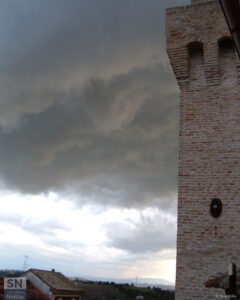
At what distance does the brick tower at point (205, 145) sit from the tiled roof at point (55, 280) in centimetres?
2059

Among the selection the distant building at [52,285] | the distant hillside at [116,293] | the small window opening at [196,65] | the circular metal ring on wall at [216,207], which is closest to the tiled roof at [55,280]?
the distant building at [52,285]

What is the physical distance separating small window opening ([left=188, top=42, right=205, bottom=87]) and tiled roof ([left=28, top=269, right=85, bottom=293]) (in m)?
21.7

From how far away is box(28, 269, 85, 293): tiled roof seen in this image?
91.3 feet

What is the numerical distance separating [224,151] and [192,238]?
8.11 ft

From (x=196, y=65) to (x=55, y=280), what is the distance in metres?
23.9

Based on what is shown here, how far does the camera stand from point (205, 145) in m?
9.96

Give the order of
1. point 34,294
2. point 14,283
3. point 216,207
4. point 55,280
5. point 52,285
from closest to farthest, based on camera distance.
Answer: point 216,207 → point 14,283 → point 34,294 → point 52,285 → point 55,280

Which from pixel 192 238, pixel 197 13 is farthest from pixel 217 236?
pixel 197 13

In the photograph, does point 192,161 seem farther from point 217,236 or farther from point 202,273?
point 202,273

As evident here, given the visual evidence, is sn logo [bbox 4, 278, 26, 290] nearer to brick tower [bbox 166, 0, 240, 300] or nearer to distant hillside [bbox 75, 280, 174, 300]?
brick tower [bbox 166, 0, 240, 300]

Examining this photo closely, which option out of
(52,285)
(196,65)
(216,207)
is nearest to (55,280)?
(52,285)

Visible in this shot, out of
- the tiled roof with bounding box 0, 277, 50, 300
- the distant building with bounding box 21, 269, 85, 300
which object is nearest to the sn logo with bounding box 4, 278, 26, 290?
the tiled roof with bounding box 0, 277, 50, 300

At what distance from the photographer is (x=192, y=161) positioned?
9953 mm

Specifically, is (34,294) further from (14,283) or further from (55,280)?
(14,283)
